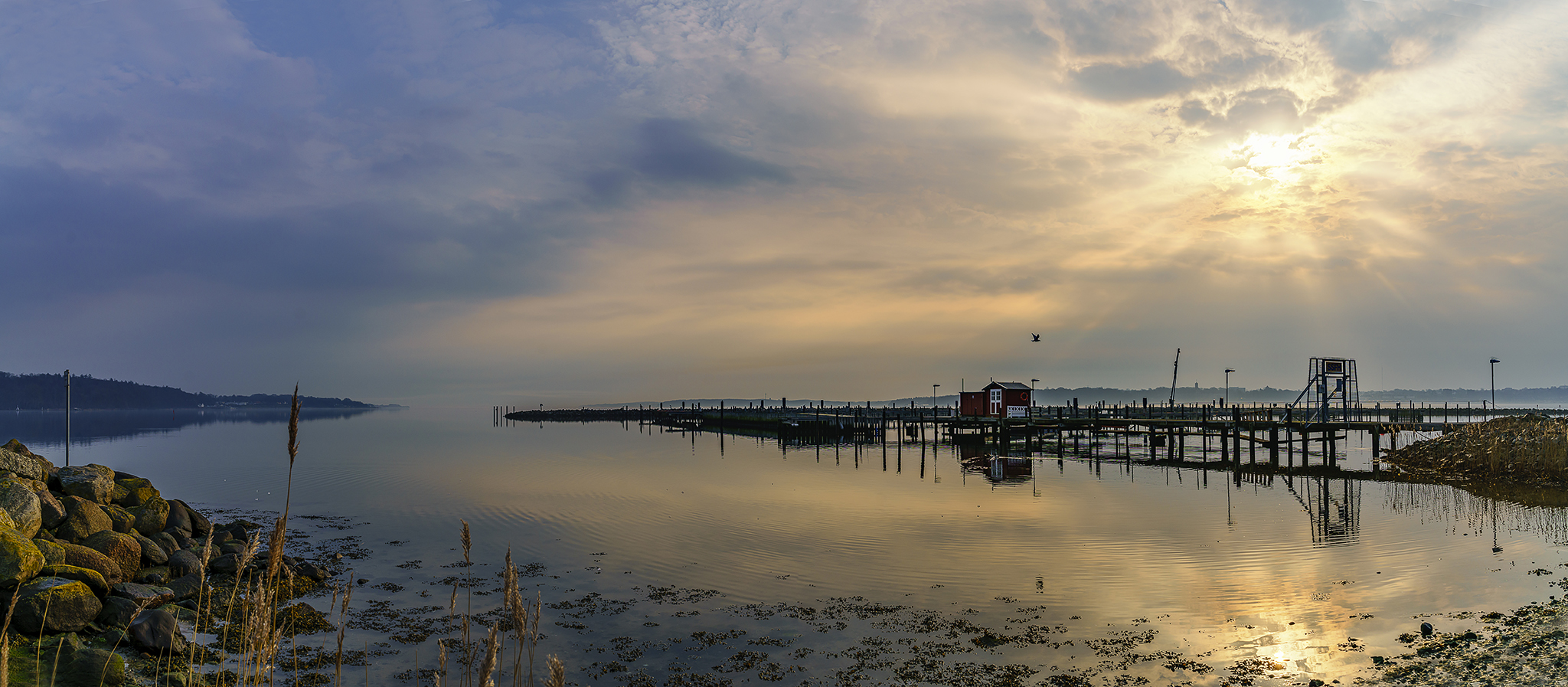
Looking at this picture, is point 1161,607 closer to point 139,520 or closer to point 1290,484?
point 139,520

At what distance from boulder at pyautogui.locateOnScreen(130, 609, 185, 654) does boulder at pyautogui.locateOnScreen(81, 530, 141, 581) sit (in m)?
3.88

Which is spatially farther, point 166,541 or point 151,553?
point 166,541

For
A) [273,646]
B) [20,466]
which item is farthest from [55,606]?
[273,646]

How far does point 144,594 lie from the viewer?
12898 mm

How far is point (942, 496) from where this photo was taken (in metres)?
30.9

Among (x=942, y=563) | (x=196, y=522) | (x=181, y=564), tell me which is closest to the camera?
(x=181, y=564)

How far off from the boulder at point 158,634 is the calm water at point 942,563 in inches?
104

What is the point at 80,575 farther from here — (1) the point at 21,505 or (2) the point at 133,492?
(2) the point at 133,492

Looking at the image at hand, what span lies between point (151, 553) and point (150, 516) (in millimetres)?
2517

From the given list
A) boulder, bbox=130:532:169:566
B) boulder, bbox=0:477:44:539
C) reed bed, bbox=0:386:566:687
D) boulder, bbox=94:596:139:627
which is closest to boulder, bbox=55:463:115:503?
boulder, bbox=130:532:169:566

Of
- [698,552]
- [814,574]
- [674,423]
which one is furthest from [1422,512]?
[674,423]

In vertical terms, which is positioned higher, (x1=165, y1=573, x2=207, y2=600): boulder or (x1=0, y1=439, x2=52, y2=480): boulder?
(x1=0, y1=439, x2=52, y2=480): boulder

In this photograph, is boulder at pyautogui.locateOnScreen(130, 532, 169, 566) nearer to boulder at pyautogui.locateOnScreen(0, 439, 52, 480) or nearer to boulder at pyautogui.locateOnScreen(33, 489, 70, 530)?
boulder at pyautogui.locateOnScreen(33, 489, 70, 530)

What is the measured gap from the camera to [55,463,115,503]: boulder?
15898 mm
